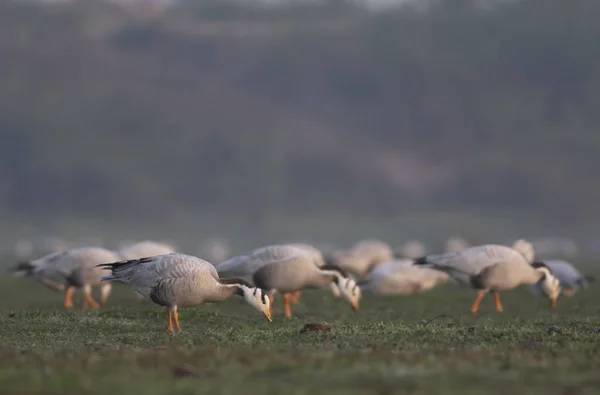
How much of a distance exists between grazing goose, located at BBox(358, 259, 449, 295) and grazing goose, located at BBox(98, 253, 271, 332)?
1325cm

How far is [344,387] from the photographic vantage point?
14031 millimetres

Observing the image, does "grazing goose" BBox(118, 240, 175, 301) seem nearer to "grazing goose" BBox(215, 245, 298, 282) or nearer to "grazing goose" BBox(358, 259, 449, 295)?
"grazing goose" BBox(215, 245, 298, 282)

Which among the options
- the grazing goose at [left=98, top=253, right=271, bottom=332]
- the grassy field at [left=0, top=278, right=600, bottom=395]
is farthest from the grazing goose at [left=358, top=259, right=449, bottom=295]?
the grazing goose at [left=98, top=253, right=271, bottom=332]

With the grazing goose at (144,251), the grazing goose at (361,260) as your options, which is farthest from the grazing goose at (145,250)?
the grazing goose at (361,260)

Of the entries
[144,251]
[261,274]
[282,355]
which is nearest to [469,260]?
[261,274]

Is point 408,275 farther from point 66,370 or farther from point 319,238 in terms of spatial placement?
point 319,238

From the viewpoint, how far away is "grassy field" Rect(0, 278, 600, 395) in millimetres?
14109

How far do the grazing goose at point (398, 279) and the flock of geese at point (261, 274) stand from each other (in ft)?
0.11

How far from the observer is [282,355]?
16672 mm

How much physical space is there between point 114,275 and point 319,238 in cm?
13076

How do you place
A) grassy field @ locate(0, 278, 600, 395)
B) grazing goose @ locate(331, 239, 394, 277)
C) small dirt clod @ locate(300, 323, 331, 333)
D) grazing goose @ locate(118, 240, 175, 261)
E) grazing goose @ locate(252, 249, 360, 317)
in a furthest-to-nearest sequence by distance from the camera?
grazing goose @ locate(331, 239, 394, 277)
grazing goose @ locate(118, 240, 175, 261)
grazing goose @ locate(252, 249, 360, 317)
small dirt clod @ locate(300, 323, 331, 333)
grassy field @ locate(0, 278, 600, 395)

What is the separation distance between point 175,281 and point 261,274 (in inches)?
225

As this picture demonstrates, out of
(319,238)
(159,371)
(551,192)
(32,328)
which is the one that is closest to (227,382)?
(159,371)

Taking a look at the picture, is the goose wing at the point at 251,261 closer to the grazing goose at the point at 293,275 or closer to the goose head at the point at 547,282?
the grazing goose at the point at 293,275
